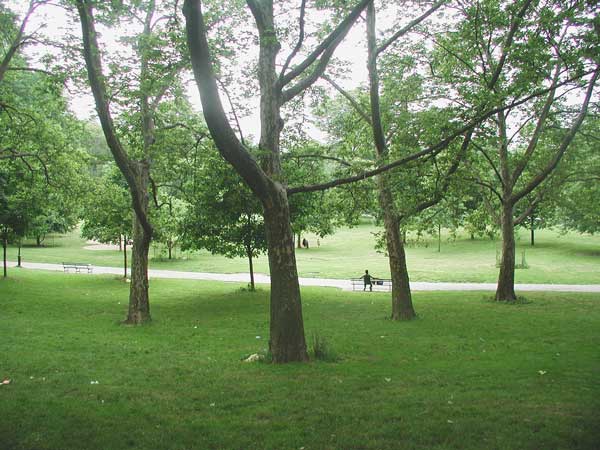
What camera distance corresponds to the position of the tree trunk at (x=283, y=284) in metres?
8.54

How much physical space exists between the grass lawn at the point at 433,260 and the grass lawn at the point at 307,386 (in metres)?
12.1

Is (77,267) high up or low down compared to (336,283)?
up

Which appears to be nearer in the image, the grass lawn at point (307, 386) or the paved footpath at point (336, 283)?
the grass lawn at point (307, 386)

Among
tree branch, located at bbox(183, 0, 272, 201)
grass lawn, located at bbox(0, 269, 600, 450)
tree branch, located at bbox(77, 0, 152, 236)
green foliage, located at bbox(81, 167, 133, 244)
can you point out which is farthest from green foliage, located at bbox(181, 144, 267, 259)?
tree branch, located at bbox(183, 0, 272, 201)

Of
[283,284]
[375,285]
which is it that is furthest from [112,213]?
[283,284]

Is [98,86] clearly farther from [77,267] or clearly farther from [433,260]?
[433,260]

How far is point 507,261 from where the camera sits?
64.4ft

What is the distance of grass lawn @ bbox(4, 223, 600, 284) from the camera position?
101ft

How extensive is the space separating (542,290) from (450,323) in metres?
11.7

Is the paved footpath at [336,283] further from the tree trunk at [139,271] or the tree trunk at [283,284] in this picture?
the tree trunk at [283,284]

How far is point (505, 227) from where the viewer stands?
65.6 ft

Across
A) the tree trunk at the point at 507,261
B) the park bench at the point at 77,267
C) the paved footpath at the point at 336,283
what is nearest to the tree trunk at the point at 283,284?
the tree trunk at the point at 507,261

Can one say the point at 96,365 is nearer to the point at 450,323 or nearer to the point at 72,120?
the point at 450,323

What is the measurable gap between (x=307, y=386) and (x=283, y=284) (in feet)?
6.73
